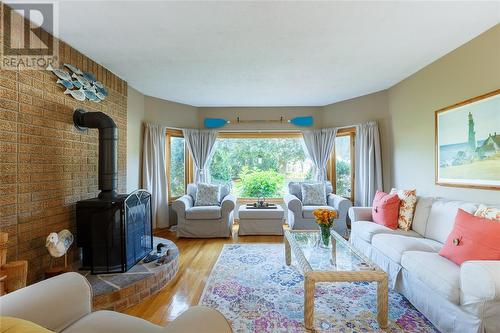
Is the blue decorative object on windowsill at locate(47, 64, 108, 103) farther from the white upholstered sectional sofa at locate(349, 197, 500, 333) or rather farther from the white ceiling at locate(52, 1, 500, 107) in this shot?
the white upholstered sectional sofa at locate(349, 197, 500, 333)

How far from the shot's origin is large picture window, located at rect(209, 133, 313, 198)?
5410mm

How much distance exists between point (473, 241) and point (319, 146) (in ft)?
11.3

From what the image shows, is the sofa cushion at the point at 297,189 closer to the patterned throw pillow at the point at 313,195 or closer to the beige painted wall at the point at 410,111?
the patterned throw pillow at the point at 313,195

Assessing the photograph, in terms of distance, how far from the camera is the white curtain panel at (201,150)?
5.13 meters

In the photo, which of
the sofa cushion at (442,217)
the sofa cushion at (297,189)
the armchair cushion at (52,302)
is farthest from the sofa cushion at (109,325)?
the sofa cushion at (297,189)

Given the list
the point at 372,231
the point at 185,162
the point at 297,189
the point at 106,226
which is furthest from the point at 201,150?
the point at 372,231

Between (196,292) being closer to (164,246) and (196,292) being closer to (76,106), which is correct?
(164,246)

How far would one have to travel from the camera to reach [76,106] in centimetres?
275

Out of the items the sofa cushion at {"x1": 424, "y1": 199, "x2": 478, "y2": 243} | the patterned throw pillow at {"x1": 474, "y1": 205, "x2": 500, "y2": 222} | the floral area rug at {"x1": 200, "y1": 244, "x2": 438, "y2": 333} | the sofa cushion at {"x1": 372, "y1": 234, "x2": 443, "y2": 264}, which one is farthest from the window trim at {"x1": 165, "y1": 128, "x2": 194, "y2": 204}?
the patterned throw pillow at {"x1": 474, "y1": 205, "x2": 500, "y2": 222}

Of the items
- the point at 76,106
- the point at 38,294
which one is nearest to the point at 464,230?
the point at 38,294

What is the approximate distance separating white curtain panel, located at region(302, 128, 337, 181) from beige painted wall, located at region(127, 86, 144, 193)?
3.15m

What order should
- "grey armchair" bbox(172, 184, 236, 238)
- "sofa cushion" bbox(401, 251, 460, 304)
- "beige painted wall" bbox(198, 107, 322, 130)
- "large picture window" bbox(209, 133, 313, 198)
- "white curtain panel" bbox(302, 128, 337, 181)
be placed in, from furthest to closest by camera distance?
"large picture window" bbox(209, 133, 313, 198) < "beige painted wall" bbox(198, 107, 322, 130) < "white curtain panel" bbox(302, 128, 337, 181) < "grey armchair" bbox(172, 184, 236, 238) < "sofa cushion" bbox(401, 251, 460, 304)

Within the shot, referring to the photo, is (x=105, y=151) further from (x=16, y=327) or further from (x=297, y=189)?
(x=297, y=189)

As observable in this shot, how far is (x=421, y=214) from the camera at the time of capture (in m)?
2.83
